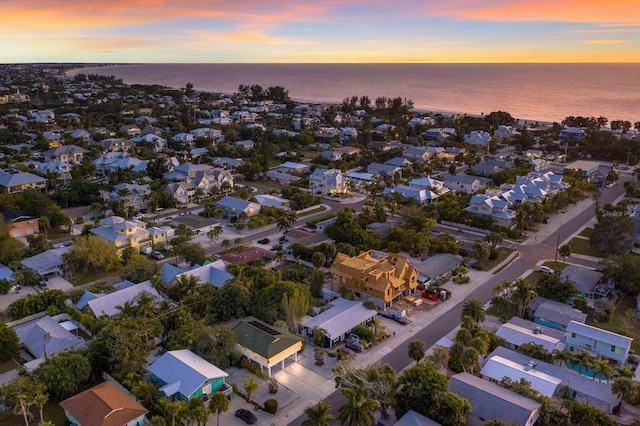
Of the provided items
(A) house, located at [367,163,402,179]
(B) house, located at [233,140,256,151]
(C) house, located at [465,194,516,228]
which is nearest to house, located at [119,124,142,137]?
(B) house, located at [233,140,256,151]

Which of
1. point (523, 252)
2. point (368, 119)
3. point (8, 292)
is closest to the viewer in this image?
point (8, 292)

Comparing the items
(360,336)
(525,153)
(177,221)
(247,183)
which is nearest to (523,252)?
(360,336)

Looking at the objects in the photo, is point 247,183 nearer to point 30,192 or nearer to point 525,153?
point 30,192

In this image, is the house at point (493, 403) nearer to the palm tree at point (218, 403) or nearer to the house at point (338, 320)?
the house at point (338, 320)

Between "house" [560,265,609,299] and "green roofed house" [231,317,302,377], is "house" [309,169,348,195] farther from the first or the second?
"green roofed house" [231,317,302,377]

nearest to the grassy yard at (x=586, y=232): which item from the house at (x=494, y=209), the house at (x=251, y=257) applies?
the house at (x=494, y=209)

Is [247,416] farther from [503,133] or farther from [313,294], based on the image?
[503,133]
